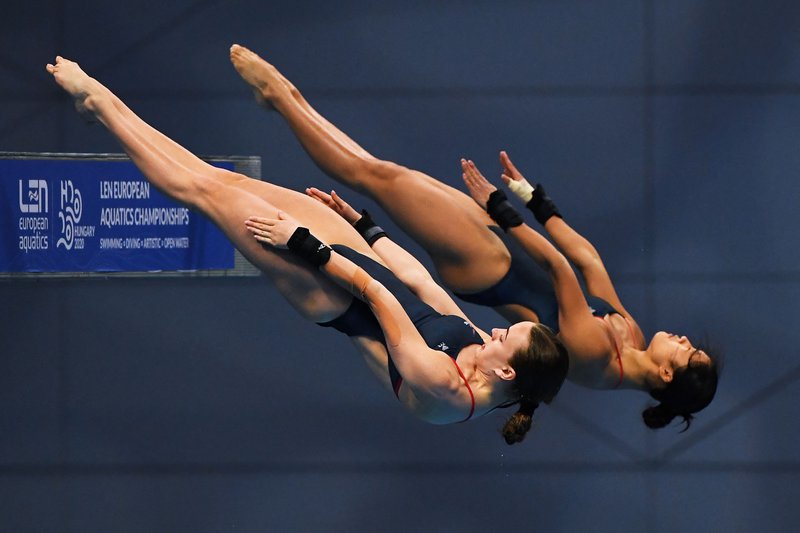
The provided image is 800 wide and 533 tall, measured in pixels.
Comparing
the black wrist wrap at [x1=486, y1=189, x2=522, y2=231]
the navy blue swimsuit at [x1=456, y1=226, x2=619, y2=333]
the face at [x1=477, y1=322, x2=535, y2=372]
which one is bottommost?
the face at [x1=477, y1=322, x2=535, y2=372]

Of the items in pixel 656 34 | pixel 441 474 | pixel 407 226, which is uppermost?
pixel 656 34

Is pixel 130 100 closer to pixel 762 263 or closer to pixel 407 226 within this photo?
pixel 407 226

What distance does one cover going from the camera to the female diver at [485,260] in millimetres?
5016

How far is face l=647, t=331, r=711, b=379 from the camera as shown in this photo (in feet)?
16.6

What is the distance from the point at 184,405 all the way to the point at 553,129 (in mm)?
2640

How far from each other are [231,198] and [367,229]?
0.81 meters

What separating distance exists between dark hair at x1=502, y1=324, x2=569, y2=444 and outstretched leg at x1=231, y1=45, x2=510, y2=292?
3.22 feet

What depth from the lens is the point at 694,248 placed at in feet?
21.7

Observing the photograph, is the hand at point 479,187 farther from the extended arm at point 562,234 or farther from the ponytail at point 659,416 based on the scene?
the ponytail at point 659,416

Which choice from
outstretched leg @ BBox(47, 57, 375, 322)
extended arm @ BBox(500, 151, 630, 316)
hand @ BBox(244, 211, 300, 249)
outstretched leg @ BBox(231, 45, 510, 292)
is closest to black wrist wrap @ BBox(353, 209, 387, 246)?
outstretched leg @ BBox(231, 45, 510, 292)

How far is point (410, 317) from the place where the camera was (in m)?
4.36

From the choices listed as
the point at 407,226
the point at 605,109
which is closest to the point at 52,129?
the point at 407,226

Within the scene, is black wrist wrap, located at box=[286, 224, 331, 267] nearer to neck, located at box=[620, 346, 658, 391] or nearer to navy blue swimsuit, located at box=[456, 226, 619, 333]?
navy blue swimsuit, located at box=[456, 226, 619, 333]

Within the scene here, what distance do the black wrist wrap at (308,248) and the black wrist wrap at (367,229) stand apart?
817 mm
